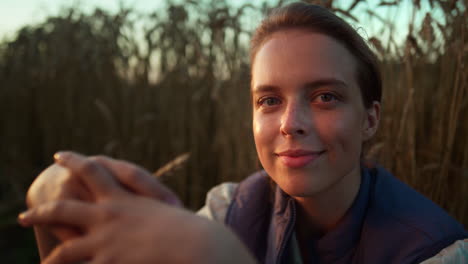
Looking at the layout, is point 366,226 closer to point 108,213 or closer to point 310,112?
point 310,112

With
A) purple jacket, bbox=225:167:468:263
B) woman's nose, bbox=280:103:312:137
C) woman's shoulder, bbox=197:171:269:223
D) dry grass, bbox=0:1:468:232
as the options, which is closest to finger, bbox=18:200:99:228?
woman's nose, bbox=280:103:312:137

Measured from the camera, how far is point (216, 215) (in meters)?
1.27

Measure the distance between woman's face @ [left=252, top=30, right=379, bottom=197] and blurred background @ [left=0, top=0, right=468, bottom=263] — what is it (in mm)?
431

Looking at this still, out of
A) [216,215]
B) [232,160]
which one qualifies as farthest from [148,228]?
[232,160]

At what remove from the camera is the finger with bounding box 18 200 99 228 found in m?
0.43

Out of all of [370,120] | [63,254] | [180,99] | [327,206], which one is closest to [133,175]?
[63,254]

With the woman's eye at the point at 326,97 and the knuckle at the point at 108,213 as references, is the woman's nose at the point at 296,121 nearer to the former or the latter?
the woman's eye at the point at 326,97

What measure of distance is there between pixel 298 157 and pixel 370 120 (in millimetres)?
312

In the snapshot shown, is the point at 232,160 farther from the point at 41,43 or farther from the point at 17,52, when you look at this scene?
the point at 17,52

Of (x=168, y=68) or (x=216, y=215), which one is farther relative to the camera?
(x=168, y=68)

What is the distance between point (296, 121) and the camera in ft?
2.87

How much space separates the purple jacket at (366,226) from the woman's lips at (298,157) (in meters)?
0.20

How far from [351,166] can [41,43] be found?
3.38 m

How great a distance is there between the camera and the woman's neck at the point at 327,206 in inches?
40.4
